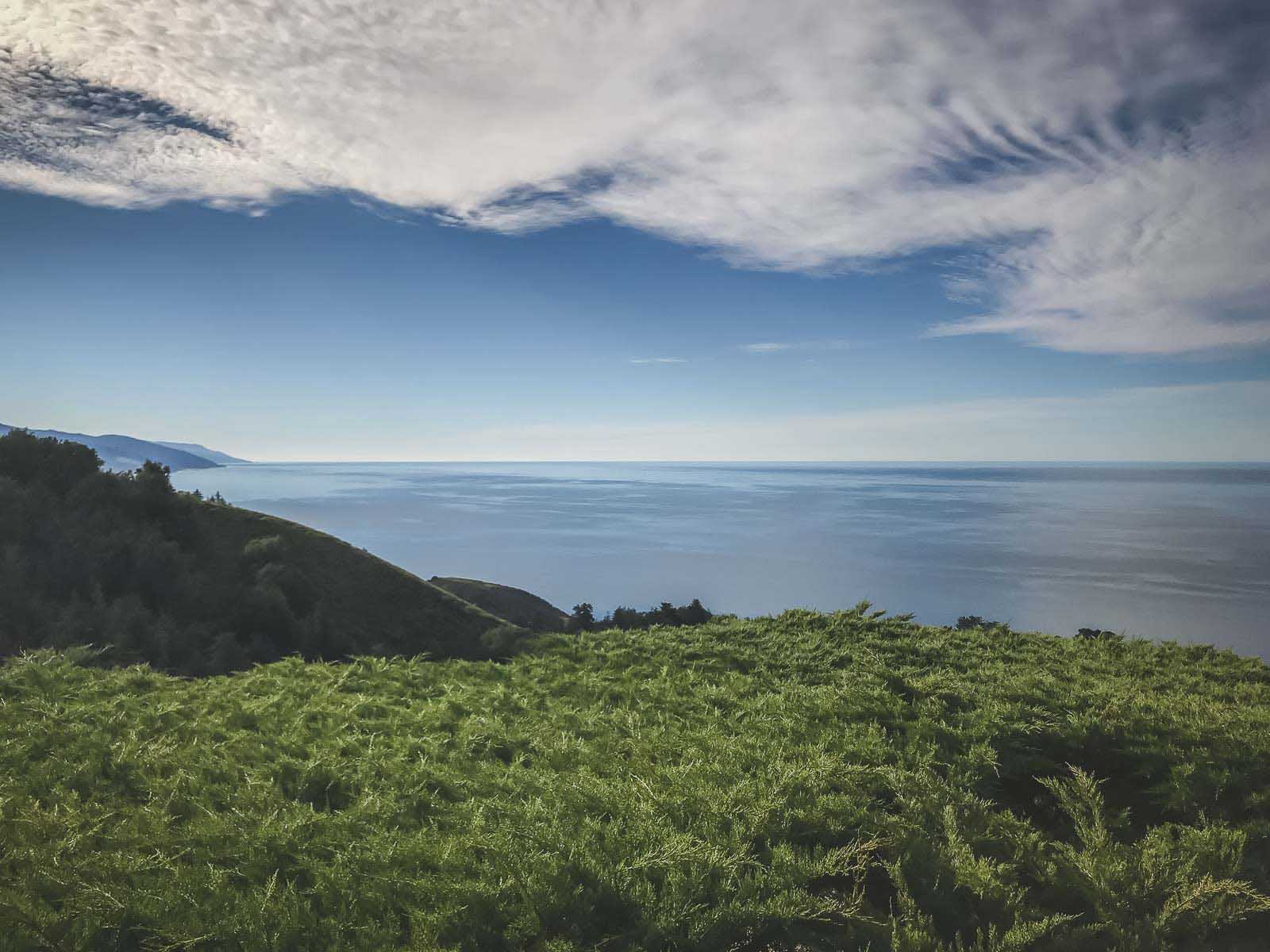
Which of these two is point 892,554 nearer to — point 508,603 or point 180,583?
point 508,603

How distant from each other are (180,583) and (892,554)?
292 feet

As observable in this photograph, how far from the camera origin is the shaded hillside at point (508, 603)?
24.7m

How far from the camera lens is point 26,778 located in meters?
5.38

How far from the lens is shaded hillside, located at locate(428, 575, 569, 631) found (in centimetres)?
2473

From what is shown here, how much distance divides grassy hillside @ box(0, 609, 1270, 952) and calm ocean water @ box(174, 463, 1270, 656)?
959 inches

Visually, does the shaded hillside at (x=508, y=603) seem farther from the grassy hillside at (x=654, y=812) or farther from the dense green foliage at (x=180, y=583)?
the grassy hillside at (x=654, y=812)

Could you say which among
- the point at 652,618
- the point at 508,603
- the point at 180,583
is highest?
the point at 180,583

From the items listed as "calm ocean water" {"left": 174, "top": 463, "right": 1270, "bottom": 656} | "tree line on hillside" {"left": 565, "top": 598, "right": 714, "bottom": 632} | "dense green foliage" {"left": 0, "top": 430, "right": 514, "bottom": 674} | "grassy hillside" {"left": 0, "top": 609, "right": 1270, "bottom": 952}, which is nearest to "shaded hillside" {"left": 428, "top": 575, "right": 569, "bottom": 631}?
"tree line on hillside" {"left": 565, "top": 598, "right": 714, "bottom": 632}

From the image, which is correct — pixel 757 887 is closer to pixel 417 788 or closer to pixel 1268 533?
pixel 417 788

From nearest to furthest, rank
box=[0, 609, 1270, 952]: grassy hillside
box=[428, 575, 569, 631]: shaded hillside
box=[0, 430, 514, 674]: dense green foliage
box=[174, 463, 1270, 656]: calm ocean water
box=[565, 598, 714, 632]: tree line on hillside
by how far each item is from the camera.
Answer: box=[0, 609, 1270, 952]: grassy hillside → box=[0, 430, 514, 674]: dense green foliage → box=[565, 598, 714, 632]: tree line on hillside → box=[428, 575, 569, 631]: shaded hillside → box=[174, 463, 1270, 656]: calm ocean water

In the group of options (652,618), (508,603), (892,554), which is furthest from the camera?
(892,554)

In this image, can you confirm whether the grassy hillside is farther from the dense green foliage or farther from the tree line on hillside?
the tree line on hillside

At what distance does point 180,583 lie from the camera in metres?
14.5

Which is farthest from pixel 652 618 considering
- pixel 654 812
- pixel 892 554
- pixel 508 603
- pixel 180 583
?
pixel 892 554
